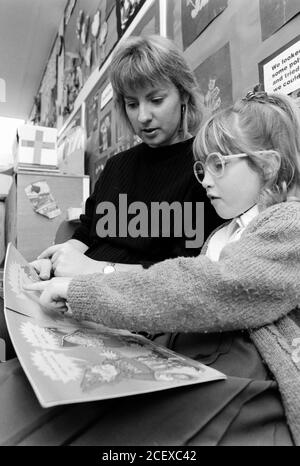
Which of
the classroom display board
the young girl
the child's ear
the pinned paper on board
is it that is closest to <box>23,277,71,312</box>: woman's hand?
the young girl

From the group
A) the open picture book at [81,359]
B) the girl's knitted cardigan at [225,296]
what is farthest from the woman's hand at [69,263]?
the girl's knitted cardigan at [225,296]

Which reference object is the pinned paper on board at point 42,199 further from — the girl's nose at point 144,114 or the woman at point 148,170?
the girl's nose at point 144,114

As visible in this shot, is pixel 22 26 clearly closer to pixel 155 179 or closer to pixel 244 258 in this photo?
pixel 155 179

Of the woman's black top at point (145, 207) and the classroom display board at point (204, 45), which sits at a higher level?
the classroom display board at point (204, 45)

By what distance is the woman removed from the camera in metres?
0.84

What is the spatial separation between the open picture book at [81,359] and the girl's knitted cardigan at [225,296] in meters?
0.04

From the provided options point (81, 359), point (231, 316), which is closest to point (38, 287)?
point (81, 359)

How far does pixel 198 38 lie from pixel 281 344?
0.95 meters

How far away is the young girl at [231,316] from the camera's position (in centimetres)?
38

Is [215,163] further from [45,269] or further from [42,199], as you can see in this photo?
[42,199]

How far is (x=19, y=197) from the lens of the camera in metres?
1.77

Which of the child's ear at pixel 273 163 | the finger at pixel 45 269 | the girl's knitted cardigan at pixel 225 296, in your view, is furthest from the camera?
the finger at pixel 45 269

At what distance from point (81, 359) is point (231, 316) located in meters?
0.18

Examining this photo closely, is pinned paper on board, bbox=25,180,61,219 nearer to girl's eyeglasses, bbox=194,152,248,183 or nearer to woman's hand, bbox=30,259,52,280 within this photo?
woman's hand, bbox=30,259,52,280
